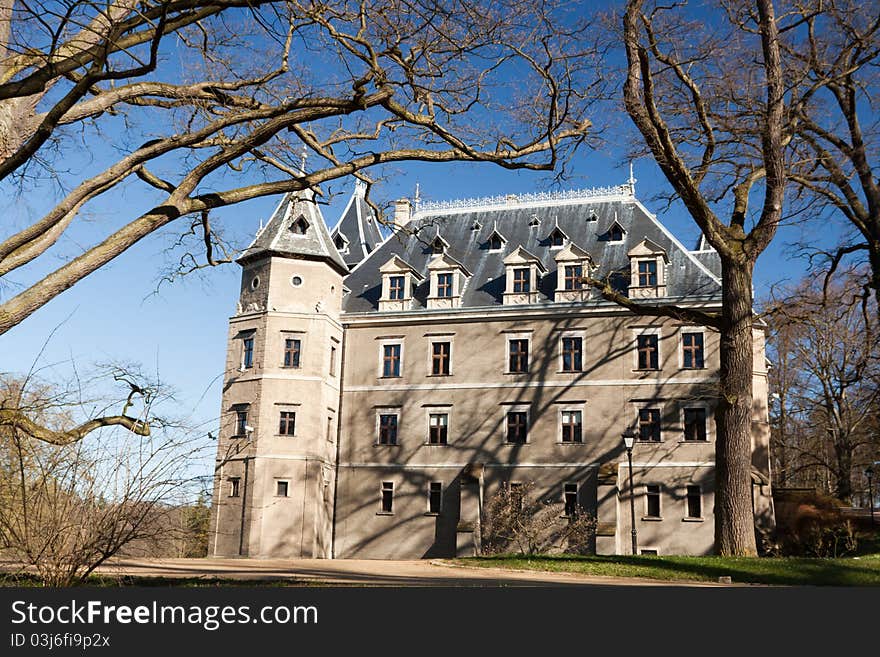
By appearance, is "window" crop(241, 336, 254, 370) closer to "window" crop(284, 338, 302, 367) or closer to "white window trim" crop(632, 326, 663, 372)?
"window" crop(284, 338, 302, 367)

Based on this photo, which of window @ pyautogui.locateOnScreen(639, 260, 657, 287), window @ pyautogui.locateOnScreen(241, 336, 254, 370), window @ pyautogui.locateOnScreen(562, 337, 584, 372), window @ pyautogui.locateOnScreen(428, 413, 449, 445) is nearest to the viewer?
window @ pyautogui.locateOnScreen(639, 260, 657, 287)

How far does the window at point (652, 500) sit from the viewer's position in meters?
30.4

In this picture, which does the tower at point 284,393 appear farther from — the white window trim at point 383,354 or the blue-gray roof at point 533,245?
the blue-gray roof at point 533,245

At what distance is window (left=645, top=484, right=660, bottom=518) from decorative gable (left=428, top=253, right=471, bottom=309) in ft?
33.7

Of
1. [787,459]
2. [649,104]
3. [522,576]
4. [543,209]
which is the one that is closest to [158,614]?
[522,576]

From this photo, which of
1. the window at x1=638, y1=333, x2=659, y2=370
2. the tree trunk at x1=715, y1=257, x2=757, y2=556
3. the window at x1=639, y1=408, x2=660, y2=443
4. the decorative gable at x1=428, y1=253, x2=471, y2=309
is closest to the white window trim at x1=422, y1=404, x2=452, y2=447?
the decorative gable at x1=428, y1=253, x2=471, y2=309

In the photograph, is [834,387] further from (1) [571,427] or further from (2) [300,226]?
(2) [300,226]

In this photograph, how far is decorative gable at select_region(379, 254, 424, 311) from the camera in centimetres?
3478

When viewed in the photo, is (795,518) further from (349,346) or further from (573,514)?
(349,346)

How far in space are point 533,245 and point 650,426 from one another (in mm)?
9222

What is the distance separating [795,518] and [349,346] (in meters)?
18.0

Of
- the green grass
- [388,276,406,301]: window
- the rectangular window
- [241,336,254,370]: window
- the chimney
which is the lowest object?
the green grass

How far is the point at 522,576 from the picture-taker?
1611cm

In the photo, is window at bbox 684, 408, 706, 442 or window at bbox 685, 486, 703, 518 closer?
window at bbox 685, 486, 703, 518
